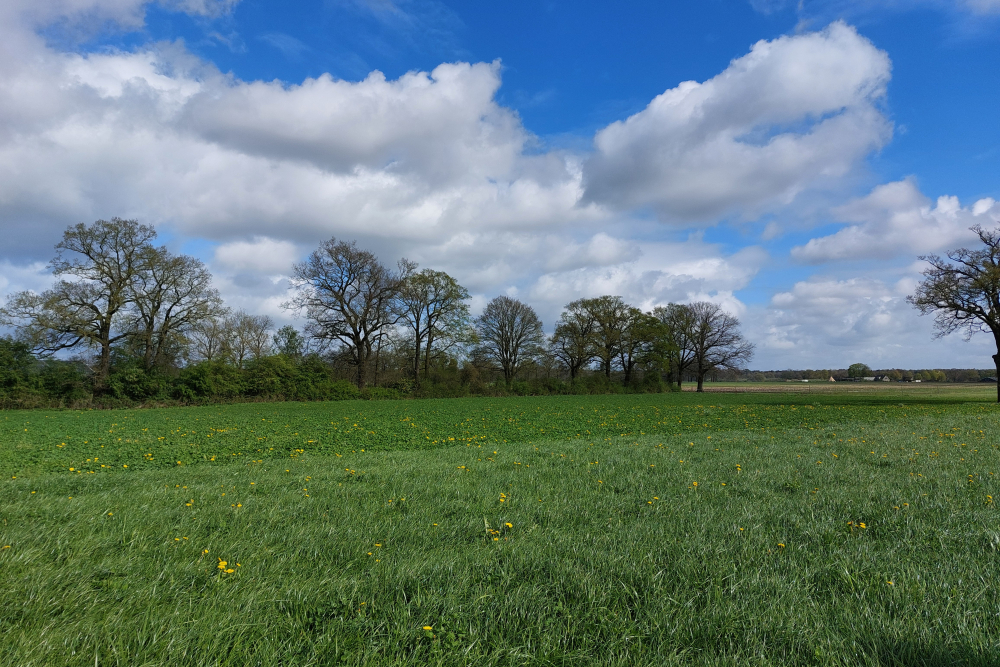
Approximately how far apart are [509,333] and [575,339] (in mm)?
9037

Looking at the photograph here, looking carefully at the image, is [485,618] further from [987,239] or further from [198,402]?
[987,239]

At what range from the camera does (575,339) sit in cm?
6588

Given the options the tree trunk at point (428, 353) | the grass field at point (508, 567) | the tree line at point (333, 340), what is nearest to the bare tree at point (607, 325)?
the tree line at point (333, 340)

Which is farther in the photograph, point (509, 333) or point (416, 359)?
point (509, 333)

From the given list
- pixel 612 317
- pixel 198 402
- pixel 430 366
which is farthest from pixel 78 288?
pixel 612 317

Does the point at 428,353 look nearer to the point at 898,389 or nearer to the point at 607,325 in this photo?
the point at 607,325

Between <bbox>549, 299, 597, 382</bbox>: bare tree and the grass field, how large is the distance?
57.2 meters

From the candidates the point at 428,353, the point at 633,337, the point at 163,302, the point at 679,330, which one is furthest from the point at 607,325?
the point at 163,302

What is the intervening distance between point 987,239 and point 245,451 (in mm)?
46512

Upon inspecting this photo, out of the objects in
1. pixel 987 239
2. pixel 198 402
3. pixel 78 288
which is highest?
pixel 987 239

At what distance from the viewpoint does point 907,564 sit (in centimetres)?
390

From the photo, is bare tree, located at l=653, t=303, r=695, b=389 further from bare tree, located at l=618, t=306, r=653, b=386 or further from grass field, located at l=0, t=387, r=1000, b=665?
grass field, located at l=0, t=387, r=1000, b=665

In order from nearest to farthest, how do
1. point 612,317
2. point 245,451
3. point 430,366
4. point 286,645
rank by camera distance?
point 286,645 < point 245,451 < point 430,366 < point 612,317

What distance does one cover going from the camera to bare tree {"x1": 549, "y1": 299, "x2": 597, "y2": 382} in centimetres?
6525
